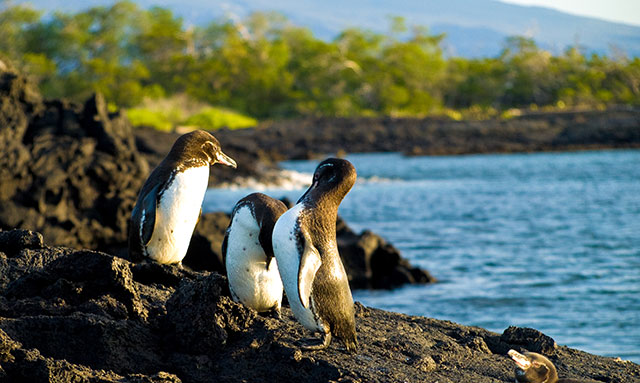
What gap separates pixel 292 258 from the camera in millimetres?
4977

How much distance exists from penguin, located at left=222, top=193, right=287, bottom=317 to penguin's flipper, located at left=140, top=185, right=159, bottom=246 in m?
1.15

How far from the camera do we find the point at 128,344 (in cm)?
472

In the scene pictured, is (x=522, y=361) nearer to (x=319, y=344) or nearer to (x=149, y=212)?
(x=319, y=344)

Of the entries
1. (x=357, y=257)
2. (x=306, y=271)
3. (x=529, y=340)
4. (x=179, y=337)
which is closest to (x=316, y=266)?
(x=306, y=271)

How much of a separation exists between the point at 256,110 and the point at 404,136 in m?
23.6

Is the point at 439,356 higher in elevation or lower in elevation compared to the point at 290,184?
higher

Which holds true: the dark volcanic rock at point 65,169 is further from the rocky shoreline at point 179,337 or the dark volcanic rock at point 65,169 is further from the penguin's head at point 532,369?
the penguin's head at point 532,369

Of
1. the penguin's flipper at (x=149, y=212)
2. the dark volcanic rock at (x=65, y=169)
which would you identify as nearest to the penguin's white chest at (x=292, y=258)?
the penguin's flipper at (x=149, y=212)

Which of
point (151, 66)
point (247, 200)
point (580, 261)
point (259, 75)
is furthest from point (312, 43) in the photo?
point (247, 200)

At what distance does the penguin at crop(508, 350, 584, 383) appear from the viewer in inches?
187

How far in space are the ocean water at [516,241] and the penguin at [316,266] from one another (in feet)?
17.5

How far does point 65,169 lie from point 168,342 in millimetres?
10302

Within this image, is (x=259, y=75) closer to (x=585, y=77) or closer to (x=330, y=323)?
(x=585, y=77)

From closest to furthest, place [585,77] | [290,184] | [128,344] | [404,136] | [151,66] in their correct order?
1. [128,344]
2. [290,184]
3. [404,136]
4. [585,77]
5. [151,66]
